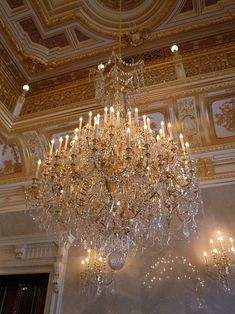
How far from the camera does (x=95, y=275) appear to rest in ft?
16.9

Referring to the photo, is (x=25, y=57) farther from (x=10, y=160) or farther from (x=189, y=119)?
(x=189, y=119)

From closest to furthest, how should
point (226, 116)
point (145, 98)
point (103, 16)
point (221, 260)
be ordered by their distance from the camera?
point (221, 260), point (103, 16), point (145, 98), point (226, 116)

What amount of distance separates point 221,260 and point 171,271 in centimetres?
79

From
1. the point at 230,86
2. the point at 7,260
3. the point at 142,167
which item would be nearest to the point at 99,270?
the point at 7,260

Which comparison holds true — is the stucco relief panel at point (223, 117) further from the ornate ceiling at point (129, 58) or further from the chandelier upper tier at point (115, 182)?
the chandelier upper tier at point (115, 182)

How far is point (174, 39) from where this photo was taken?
4.84m

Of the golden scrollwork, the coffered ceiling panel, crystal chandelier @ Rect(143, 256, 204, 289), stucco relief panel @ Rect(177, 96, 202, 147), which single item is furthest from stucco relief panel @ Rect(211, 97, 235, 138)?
crystal chandelier @ Rect(143, 256, 204, 289)

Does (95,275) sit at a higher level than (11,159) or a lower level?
lower

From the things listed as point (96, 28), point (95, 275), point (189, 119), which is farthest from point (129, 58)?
point (95, 275)

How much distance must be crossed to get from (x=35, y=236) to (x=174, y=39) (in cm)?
446

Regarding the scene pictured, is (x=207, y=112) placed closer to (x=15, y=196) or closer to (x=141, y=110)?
(x=141, y=110)

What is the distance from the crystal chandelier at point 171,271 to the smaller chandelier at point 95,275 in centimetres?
66

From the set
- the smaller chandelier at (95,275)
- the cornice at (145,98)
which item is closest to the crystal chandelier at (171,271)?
the smaller chandelier at (95,275)

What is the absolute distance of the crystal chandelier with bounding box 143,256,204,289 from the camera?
15.4 ft
